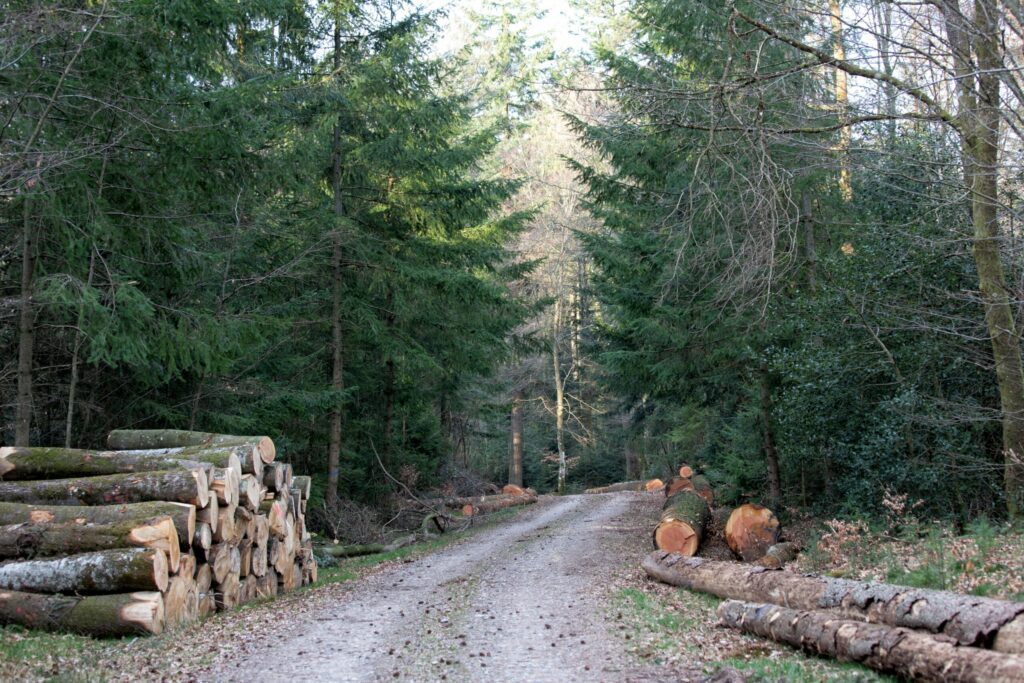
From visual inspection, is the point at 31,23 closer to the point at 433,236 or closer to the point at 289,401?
the point at 289,401

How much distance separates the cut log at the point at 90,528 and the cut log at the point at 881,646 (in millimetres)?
6048

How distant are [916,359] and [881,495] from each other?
7.47ft

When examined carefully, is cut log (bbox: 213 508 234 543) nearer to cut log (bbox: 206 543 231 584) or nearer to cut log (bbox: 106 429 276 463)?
cut log (bbox: 206 543 231 584)

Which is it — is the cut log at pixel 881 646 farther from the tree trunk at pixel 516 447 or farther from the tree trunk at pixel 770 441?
the tree trunk at pixel 516 447

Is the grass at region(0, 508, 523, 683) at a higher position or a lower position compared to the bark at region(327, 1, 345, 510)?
lower

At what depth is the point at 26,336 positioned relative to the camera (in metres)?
11.0

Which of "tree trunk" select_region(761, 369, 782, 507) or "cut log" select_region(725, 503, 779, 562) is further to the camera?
"tree trunk" select_region(761, 369, 782, 507)

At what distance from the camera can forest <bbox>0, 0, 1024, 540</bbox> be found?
9375 mm

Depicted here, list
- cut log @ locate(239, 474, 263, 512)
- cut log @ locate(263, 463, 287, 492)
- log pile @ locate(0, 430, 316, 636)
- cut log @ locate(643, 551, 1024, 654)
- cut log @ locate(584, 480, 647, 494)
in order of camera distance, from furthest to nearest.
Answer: cut log @ locate(584, 480, 647, 494)
cut log @ locate(263, 463, 287, 492)
cut log @ locate(239, 474, 263, 512)
log pile @ locate(0, 430, 316, 636)
cut log @ locate(643, 551, 1024, 654)

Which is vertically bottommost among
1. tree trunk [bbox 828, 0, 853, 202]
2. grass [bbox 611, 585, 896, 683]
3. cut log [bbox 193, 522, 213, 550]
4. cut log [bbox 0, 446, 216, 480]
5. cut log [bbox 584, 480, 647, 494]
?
cut log [bbox 584, 480, 647, 494]

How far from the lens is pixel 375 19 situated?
18.3 metres

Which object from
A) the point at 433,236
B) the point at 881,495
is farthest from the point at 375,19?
the point at 881,495

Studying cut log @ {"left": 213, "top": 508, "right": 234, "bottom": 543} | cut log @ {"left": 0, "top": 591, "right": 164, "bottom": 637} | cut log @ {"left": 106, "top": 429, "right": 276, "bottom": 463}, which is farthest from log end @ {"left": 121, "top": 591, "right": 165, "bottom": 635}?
cut log @ {"left": 106, "top": 429, "right": 276, "bottom": 463}

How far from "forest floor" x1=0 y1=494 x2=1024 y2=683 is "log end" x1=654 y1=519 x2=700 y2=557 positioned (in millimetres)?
1595
